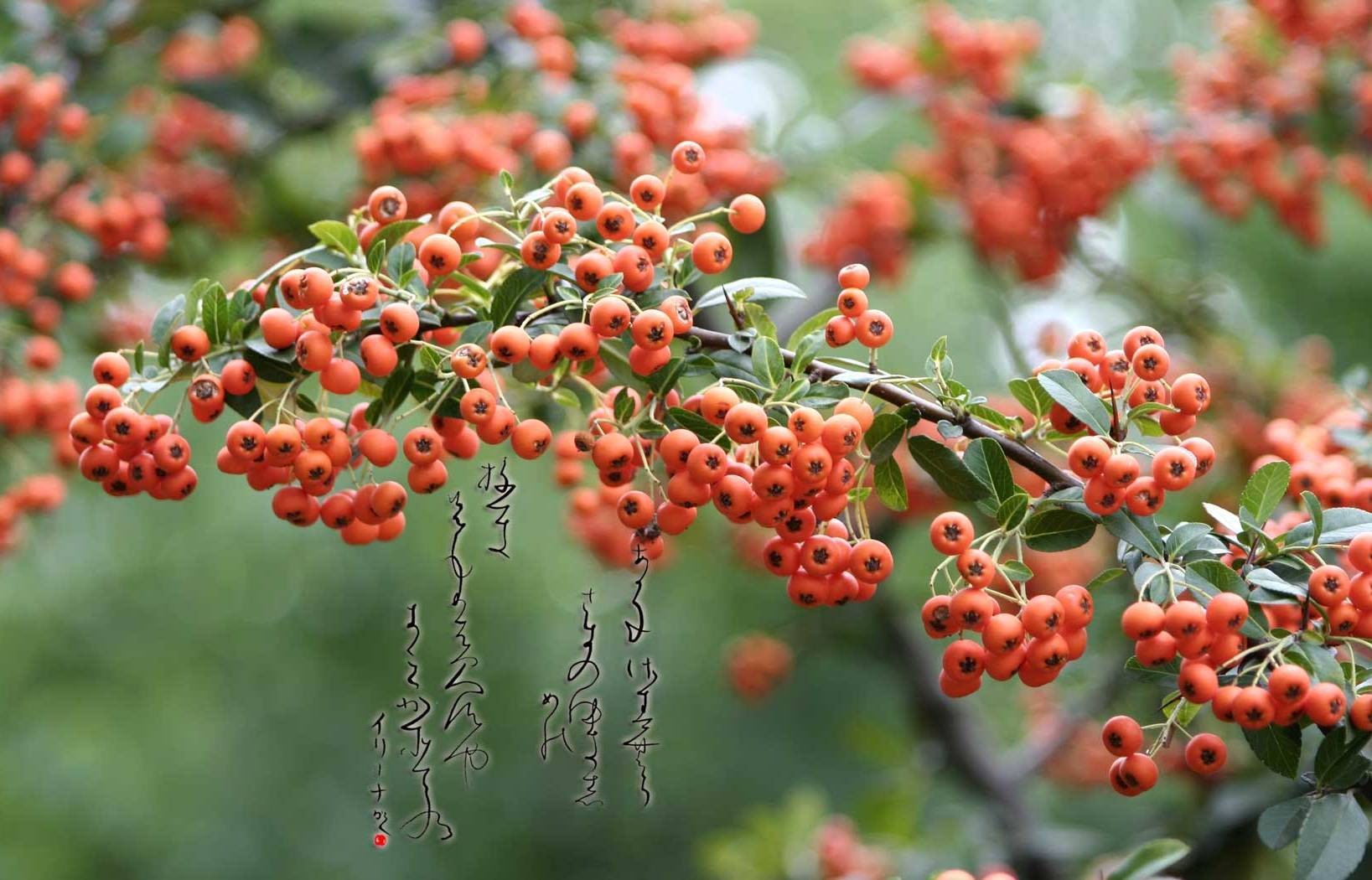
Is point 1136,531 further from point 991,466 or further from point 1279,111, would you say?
point 1279,111

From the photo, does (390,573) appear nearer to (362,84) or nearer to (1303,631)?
(362,84)

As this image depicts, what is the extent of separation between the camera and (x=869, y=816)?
359 centimetres

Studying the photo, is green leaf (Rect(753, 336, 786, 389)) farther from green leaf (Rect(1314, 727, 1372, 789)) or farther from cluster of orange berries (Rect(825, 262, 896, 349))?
green leaf (Rect(1314, 727, 1372, 789))

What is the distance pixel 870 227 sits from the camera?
11.1 ft

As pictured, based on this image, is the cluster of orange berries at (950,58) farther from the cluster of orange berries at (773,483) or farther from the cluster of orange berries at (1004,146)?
the cluster of orange berries at (773,483)

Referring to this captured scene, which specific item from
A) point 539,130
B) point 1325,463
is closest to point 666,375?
point 1325,463

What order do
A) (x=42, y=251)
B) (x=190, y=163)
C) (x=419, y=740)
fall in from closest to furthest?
(x=419, y=740) < (x=42, y=251) < (x=190, y=163)

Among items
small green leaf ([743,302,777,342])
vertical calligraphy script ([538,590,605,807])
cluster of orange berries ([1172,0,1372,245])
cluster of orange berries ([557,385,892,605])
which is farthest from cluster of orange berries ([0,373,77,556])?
cluster of orange berries ([1172,0,1372,245])

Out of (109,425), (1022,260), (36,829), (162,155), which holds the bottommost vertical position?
(36,829)

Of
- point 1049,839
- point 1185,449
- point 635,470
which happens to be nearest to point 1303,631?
point 1185,449

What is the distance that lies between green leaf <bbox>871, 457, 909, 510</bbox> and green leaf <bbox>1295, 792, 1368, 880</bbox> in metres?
0.52

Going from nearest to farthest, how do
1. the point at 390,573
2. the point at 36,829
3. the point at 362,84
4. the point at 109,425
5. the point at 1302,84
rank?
the point at 109,425 → the point at 362,84 → the point at 1302,84 → the point at 36,829 → the point at 390,573

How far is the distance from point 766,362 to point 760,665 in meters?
2.95

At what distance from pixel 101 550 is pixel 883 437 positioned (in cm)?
513
